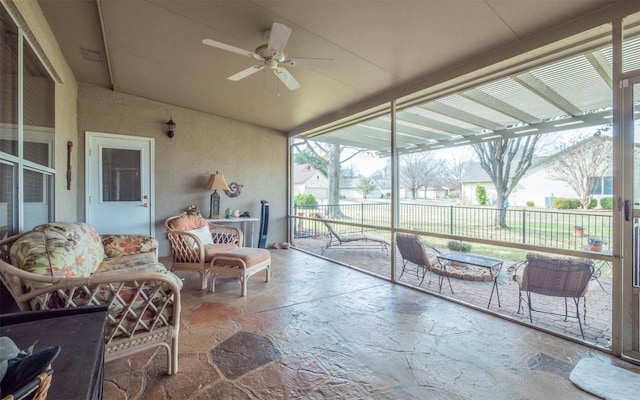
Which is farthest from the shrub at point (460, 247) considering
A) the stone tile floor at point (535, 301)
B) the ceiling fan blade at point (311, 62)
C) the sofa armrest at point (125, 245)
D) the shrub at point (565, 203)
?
the sofa armrest at point (125, 245)

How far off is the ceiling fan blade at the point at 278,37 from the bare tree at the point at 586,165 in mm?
5035

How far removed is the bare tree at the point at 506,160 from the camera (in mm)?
6188

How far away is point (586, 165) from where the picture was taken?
188 inches

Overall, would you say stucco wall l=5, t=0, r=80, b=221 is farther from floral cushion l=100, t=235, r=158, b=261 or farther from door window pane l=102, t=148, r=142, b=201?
floral cushion l=100, t=235, r=158, b=261

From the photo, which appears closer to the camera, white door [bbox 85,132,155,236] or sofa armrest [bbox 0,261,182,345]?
sofa armrest [bbox 0,261,182,345]

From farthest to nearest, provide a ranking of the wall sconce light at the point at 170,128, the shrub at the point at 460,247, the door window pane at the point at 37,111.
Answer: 1. the shrub at the point at 460,247
2. the wall sconce light at the point at 170,128
3. the door window pane at the point at 37,111

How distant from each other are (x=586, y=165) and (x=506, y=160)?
1.77 meters

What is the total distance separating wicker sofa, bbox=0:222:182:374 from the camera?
1.48m

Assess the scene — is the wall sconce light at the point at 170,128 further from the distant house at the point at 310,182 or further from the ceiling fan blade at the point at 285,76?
the distant house at the point at 310,182

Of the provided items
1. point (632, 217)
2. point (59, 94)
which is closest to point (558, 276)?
point (632, 217)

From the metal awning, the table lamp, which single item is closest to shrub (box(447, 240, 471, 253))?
the metal awning

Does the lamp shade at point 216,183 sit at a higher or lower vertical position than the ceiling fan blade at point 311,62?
lower

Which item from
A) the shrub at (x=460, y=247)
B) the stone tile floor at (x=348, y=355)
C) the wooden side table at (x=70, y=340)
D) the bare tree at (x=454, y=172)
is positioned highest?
the bare tree at (x=454, y=172)

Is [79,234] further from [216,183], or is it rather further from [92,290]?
[216,183]
